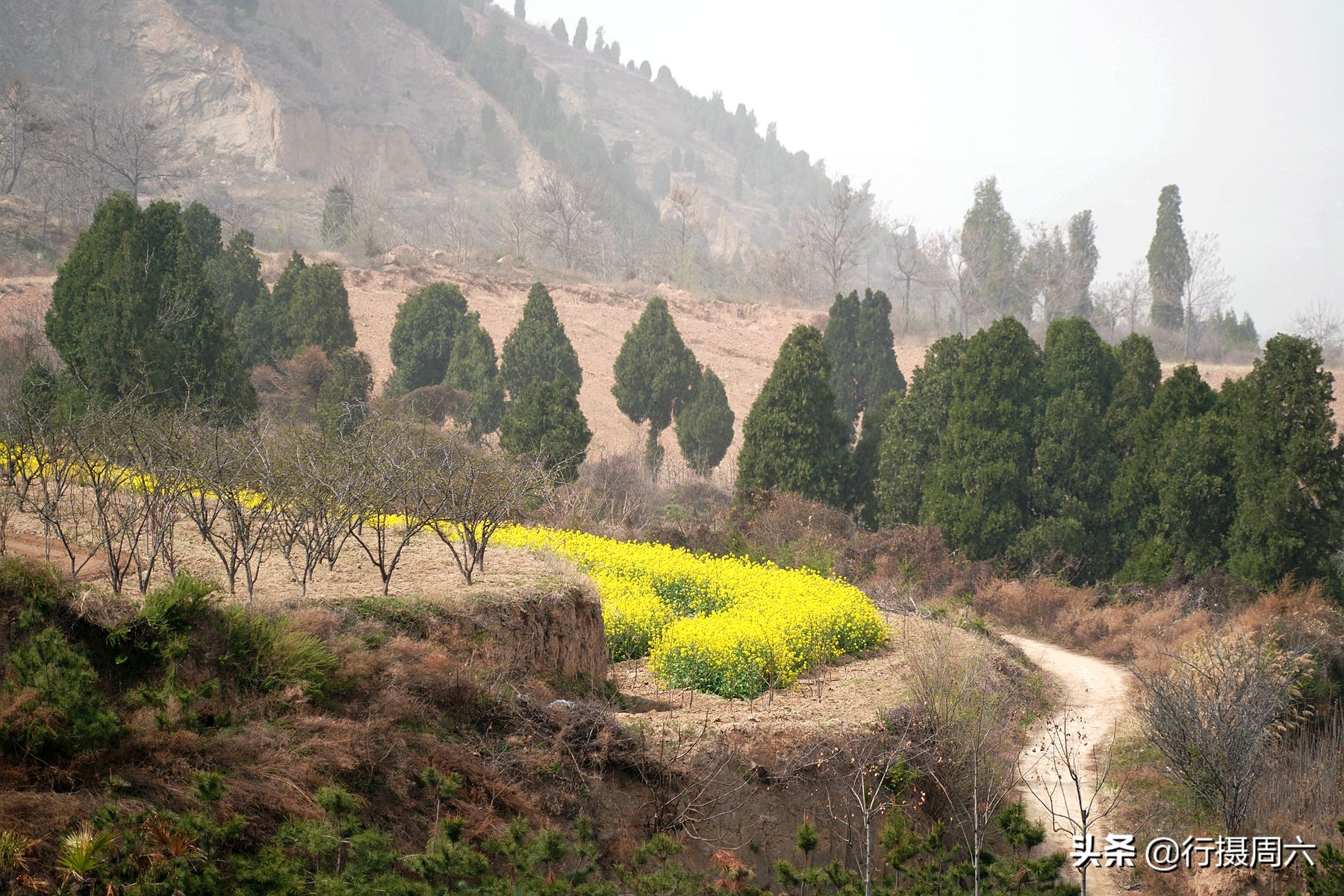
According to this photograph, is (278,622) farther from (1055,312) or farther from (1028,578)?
(1055,312)

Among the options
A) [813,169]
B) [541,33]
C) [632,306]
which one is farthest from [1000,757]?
[541,33]

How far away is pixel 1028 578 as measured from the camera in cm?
1912

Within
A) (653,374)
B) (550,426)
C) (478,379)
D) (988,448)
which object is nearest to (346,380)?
(478,379)

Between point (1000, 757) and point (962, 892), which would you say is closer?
point (962, 892)

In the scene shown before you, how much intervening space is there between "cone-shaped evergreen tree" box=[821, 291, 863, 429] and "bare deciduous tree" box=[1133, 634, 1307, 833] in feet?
75.0

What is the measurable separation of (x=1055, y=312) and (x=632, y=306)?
2164cm

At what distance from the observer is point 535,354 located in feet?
104

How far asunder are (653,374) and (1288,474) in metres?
19.7

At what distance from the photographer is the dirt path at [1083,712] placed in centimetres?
893

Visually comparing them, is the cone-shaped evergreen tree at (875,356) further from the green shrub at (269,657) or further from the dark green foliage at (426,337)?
the green shrub at (269,657)

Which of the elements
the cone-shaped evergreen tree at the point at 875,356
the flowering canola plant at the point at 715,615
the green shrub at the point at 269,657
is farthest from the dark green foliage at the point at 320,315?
the green shrub at the point at 269,657

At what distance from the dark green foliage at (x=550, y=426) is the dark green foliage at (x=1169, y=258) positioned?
34.6 metres

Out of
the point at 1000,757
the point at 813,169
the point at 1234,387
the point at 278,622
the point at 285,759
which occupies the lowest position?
the point at 1000,757

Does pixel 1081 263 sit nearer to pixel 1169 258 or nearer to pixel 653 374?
pixel 1169 258
